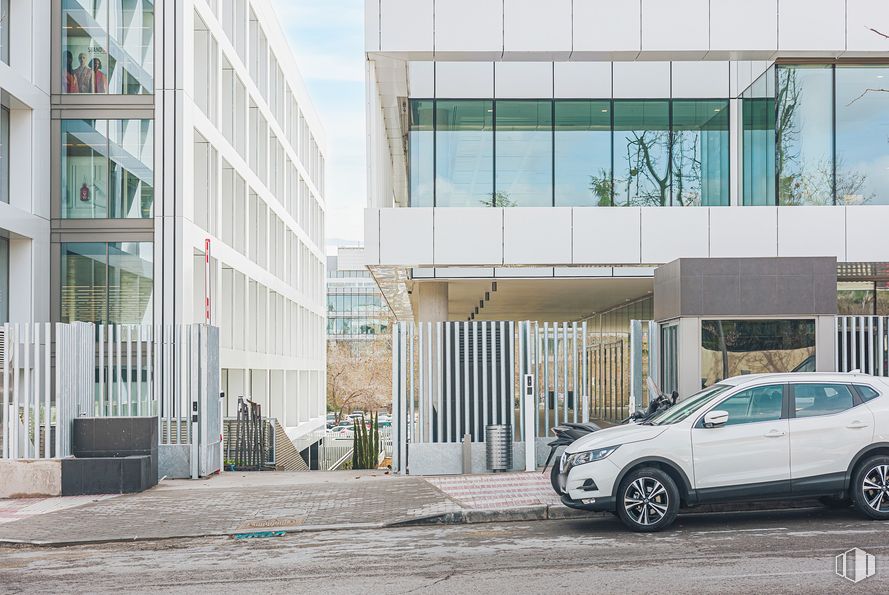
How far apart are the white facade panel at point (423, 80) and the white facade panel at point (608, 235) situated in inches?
174

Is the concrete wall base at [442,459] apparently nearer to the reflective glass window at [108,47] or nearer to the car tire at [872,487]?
the car tire at [872,487]

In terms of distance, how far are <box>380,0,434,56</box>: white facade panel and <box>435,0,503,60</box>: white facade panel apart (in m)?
0.18

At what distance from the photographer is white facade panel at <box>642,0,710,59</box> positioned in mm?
18375

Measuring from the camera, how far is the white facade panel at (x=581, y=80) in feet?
70.1

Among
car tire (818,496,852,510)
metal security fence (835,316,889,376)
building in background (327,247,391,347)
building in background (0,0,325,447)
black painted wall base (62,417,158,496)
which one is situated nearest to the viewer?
car tire (818,496,852,510)

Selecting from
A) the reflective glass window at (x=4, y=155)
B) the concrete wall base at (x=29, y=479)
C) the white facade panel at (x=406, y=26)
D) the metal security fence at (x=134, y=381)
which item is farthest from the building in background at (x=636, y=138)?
the reflective glass window at (x=4, y=155)

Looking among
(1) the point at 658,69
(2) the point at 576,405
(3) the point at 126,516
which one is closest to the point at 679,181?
(1) the point at 658,69

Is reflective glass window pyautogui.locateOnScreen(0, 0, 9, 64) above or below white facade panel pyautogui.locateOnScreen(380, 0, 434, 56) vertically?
above

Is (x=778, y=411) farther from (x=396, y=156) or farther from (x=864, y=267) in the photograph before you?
(x=396, y=156)

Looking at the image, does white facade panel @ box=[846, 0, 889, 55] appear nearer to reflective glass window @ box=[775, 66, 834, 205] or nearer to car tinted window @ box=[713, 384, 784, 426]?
reflective glass window @ box=[775, 66, 834, 205]

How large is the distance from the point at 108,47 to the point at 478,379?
57.1ft

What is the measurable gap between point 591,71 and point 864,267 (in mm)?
6968

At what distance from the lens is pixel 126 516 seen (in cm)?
1285

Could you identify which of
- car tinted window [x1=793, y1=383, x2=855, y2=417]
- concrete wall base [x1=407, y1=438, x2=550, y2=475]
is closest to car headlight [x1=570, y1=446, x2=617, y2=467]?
car tinted window [x1=793, y1=383, x2=855, y2=417]
